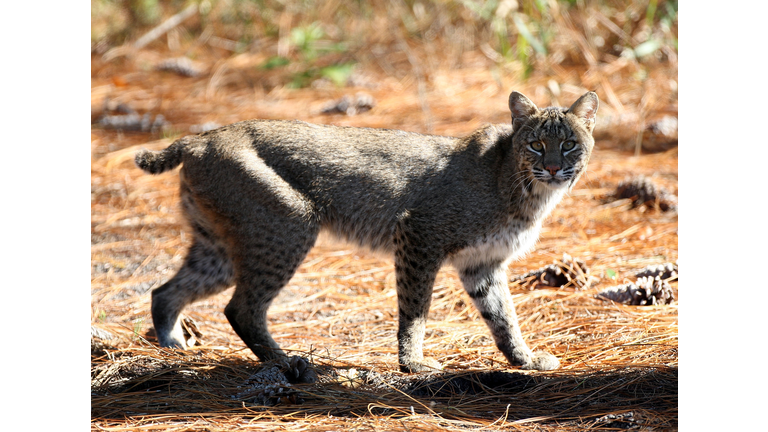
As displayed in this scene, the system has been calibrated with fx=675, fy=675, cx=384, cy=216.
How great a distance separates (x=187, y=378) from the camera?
10.2 ft

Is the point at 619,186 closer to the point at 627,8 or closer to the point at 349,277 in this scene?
the point at 349,277

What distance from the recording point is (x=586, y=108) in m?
3.50

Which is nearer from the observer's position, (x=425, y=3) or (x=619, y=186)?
(x=619, y=186)

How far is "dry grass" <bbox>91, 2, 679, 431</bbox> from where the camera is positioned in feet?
9.11

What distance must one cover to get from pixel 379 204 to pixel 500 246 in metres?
0.69

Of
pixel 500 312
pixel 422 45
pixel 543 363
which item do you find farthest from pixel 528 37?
pixel 543 363

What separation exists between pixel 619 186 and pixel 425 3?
5.03 metres

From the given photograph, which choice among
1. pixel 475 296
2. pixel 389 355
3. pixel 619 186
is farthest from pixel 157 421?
pixel 619 186

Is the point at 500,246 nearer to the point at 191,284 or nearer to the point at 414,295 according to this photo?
the point at 414,295

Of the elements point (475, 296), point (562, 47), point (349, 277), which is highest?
point (562, 47)

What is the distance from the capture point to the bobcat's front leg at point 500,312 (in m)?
3.40

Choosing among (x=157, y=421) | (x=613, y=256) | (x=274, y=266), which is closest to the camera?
(x=157, y=421)

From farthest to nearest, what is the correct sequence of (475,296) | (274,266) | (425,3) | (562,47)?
(425,3) < (562,47) < (475,296) < (274,266)

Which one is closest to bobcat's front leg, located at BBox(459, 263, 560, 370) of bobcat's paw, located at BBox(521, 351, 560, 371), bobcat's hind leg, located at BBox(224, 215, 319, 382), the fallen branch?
bobcat's paw, located at BBox(521, 351, 560, 371)
